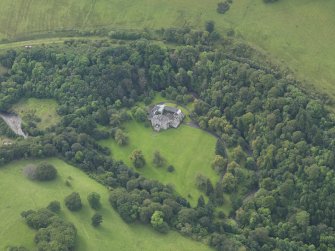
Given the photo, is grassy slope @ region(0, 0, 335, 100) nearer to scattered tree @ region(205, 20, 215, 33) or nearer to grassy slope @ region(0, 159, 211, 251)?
scattered tree @ region(205, 20, 215, 33)

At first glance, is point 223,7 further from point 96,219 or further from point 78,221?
point 78,221

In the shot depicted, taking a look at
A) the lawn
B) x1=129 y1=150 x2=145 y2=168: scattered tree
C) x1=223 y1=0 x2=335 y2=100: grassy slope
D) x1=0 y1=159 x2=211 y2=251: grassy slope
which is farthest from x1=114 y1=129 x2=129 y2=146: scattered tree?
x1=223 y1=0 x2=335 y2=100: grassy slope

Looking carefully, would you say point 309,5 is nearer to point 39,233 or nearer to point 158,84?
point 158,84

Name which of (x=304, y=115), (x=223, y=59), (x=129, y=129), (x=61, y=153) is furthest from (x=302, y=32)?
(x=61, y=153)

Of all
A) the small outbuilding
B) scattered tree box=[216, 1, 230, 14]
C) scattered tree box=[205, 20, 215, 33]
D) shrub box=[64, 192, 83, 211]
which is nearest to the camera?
shrub box=[64, 192, 83, 211]

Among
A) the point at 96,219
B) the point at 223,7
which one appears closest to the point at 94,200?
the point at 96,219
